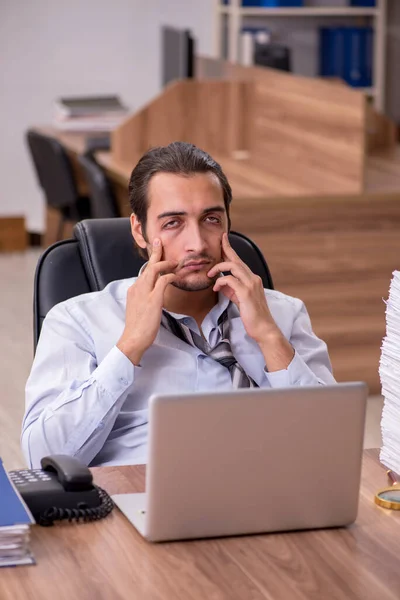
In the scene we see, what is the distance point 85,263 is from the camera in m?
2.29

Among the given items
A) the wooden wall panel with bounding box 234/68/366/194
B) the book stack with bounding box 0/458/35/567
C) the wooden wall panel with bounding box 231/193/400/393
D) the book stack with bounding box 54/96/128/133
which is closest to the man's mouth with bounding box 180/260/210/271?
the book stack with bounding box 0/458/35/567

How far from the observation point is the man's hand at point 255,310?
196cm

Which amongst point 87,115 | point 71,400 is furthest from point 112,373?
point 87,115

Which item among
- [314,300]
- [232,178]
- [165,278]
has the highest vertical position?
[165,278]

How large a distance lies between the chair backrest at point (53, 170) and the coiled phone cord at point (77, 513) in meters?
3.86

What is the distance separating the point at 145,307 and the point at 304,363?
306 mm

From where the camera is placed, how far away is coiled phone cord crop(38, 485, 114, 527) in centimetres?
151

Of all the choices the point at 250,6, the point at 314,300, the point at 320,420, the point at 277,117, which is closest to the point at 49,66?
the point at 250,6

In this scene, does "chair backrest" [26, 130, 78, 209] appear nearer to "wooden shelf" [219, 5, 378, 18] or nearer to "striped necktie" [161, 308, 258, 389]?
"wooden shelf" [219, 5, 378, 18]

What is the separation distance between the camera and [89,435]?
6.23 ft

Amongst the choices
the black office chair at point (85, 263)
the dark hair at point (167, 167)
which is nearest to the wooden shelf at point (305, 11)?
the black office chair at point (85, 263)

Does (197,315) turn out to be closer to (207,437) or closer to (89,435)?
(89,435)

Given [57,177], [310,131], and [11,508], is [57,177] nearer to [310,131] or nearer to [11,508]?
[310,131]

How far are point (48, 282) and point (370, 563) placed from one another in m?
1.05
